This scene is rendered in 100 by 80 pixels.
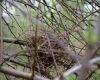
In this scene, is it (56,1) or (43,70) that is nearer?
(43,70)

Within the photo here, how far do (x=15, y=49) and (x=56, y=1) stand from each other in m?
0.43

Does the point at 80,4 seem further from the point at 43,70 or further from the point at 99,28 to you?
→ the point at 99,28

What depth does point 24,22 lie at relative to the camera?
2.25m

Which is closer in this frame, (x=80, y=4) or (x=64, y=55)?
(x=64, y=55)

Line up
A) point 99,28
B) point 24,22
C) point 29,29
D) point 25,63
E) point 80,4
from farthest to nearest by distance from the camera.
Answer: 1. point 80,4
2. point 24,22
3. point 25,63
4. point 29,29
5. point 99,28

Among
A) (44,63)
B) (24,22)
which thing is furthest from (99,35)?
(24,22)

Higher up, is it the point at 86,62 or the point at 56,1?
the point at 56,1

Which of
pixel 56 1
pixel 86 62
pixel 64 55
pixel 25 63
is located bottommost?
pixel 25 63

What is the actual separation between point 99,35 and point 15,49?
1.63 metres

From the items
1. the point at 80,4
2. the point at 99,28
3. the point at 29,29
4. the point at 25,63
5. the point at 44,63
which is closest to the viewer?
the point at 99,28

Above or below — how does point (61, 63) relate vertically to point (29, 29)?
below

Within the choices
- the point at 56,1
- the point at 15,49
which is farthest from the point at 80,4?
the point at 15,49

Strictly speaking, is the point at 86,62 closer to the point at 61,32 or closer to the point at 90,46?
the point at 90,46

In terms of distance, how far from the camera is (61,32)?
1.83 metres
